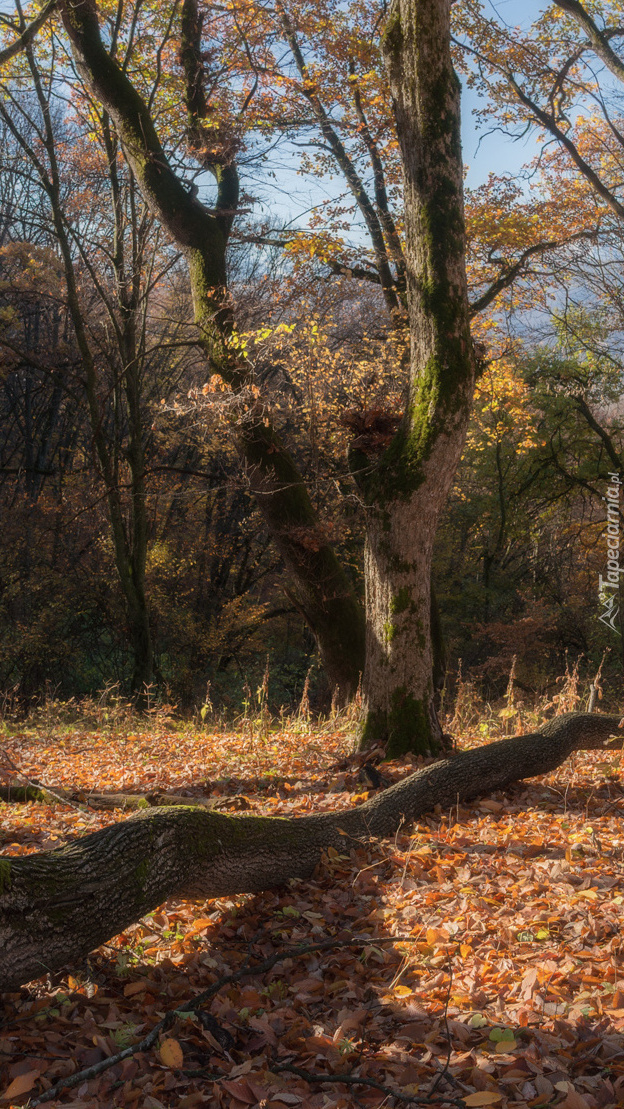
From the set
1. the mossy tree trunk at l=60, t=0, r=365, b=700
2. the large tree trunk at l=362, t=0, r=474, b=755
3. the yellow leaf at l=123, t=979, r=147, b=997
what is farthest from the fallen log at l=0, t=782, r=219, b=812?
the mossy tree trunk at l=60, t=0, r=365, b=700

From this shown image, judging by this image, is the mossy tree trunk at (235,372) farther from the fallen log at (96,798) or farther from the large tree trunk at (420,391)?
the fallen log at (96,798)

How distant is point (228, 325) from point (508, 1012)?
7.37 metres

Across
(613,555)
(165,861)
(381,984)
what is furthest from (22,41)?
(613,555)

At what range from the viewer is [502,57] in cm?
1123

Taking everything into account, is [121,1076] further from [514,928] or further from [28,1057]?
[514,928]

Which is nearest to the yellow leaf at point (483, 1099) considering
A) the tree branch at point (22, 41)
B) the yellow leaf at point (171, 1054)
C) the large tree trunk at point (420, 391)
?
the yellow leaf at point (171, 1054)

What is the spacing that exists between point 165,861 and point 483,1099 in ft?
5.60

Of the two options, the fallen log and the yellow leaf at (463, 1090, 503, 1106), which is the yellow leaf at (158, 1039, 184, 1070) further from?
the fallen log

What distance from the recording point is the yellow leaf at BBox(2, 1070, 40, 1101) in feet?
9.19

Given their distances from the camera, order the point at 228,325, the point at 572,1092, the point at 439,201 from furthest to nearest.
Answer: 1. the point at 228,325
2. the point at 439,201
3. the point at 572,1092

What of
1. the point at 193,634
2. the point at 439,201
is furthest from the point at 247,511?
the point at 439,201

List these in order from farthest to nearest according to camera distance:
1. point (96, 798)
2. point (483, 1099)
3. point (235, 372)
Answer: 1. point (235, 372)
2. point (96, 798)
3. point (483, 1099)

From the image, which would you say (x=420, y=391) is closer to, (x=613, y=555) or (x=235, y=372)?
(x=235, y=372)

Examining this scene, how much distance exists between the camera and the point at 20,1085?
2836 mm
